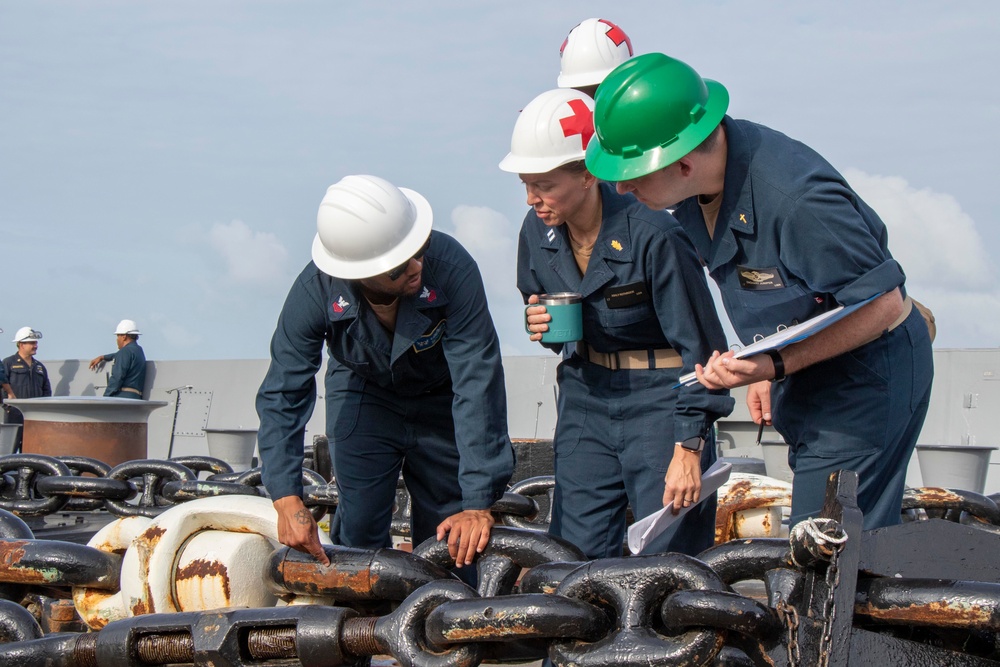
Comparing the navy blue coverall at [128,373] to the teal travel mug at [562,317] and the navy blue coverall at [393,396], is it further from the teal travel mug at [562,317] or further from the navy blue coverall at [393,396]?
the teal travel mug at [562,317]

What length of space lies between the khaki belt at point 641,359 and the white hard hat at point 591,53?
4.05 ft

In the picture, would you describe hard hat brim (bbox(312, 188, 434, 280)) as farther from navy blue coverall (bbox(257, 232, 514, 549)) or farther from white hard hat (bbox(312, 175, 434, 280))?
navy blue coverall (bbox(257, 232, 514, 549))

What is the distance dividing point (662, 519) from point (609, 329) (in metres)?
0.56

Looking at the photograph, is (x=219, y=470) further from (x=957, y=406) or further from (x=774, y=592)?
(x=957, y=406)

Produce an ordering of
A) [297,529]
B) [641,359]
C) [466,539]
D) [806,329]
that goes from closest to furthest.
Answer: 1. [806,329]
2. [466,539]
3. [297,529]
4. [641,359]

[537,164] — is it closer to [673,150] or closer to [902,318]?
[673,150]

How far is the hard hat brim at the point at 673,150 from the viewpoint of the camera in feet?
7.66

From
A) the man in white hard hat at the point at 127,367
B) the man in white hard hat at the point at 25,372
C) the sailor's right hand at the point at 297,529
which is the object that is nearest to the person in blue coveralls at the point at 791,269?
the sailor's right hand at the point at 297,529

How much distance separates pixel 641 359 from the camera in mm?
3043

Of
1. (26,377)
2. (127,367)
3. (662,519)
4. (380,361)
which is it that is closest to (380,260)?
(380,361)

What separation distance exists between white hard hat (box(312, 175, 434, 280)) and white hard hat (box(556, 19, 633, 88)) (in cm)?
110

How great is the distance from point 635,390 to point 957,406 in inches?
176

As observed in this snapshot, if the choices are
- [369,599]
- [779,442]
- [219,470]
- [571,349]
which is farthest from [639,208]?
[779,442]

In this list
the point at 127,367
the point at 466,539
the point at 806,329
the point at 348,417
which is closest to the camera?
the point at 806,329
